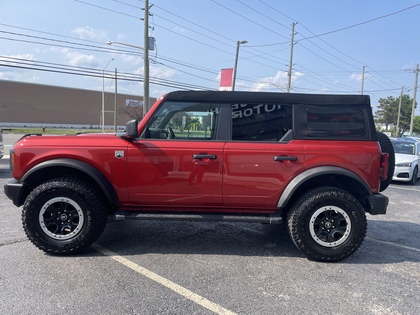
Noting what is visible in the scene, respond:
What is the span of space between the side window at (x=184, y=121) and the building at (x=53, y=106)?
193 feet

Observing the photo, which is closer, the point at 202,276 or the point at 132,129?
the point at 202,276

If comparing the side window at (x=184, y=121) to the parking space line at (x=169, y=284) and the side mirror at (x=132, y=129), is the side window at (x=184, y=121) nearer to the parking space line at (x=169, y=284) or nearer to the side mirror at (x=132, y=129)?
the side mirror at (x=132, y=129)

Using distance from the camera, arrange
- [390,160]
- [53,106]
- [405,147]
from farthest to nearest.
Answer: [53,106] → [405,147] → [390,160]

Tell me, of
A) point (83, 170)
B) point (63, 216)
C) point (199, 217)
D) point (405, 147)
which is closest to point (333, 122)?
point (199, 217)

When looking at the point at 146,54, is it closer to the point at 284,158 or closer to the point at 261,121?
the point at 261,121

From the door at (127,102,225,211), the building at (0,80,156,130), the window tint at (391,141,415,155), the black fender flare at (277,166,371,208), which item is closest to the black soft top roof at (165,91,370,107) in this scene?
the door at (127,102,225,211)

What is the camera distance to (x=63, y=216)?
4.04 meters

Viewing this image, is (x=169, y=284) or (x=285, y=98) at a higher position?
(x=285, y=98)

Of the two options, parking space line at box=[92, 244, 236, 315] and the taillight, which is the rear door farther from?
parking space line at box=[92, 244, 236, 315]

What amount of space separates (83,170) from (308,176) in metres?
2.63

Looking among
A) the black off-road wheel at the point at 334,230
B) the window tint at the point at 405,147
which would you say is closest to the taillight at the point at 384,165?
the black off-road wheel at the point at 334,230

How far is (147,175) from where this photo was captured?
403 centimetres

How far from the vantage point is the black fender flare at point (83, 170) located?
389 centimetres

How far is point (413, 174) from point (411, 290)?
855 centimetres
